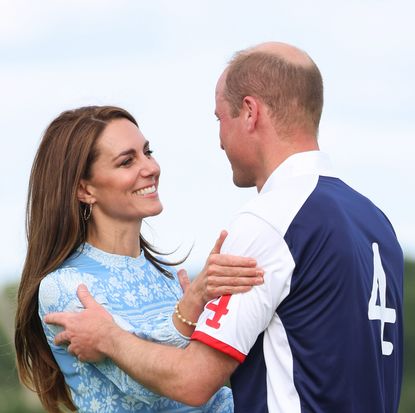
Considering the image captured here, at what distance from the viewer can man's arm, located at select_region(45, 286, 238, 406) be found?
440 centimetres

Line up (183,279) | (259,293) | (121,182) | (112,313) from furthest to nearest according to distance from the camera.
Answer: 1. (183,279)
2. (121,182)
3. (112,313)
4. (259,293)

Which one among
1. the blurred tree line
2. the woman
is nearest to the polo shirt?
the woman

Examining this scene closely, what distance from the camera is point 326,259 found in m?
4.34

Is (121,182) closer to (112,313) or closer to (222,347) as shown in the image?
(112,313)

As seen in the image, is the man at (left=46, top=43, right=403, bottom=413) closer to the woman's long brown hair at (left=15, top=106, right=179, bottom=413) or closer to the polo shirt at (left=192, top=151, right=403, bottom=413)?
the polo shirt at (left=192, top=151, right=403, bottom=413)

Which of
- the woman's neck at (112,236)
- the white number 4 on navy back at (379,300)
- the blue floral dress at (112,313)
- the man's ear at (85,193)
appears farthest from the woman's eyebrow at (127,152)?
the white number 4 on navy back at (379,300)

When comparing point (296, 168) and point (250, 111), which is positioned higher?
point (250, 111)

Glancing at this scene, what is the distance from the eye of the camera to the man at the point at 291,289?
14.2 feet

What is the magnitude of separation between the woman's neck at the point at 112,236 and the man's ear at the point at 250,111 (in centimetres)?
98

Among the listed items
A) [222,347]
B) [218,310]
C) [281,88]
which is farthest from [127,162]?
[222,347]

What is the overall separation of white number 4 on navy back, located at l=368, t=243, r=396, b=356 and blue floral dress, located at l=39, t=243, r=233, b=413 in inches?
30.0

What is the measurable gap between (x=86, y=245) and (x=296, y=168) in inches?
47.6

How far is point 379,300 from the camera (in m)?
4.52

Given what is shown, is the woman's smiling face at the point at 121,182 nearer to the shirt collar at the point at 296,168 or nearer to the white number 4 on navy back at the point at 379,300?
the shirt collar at the point at 296,168
